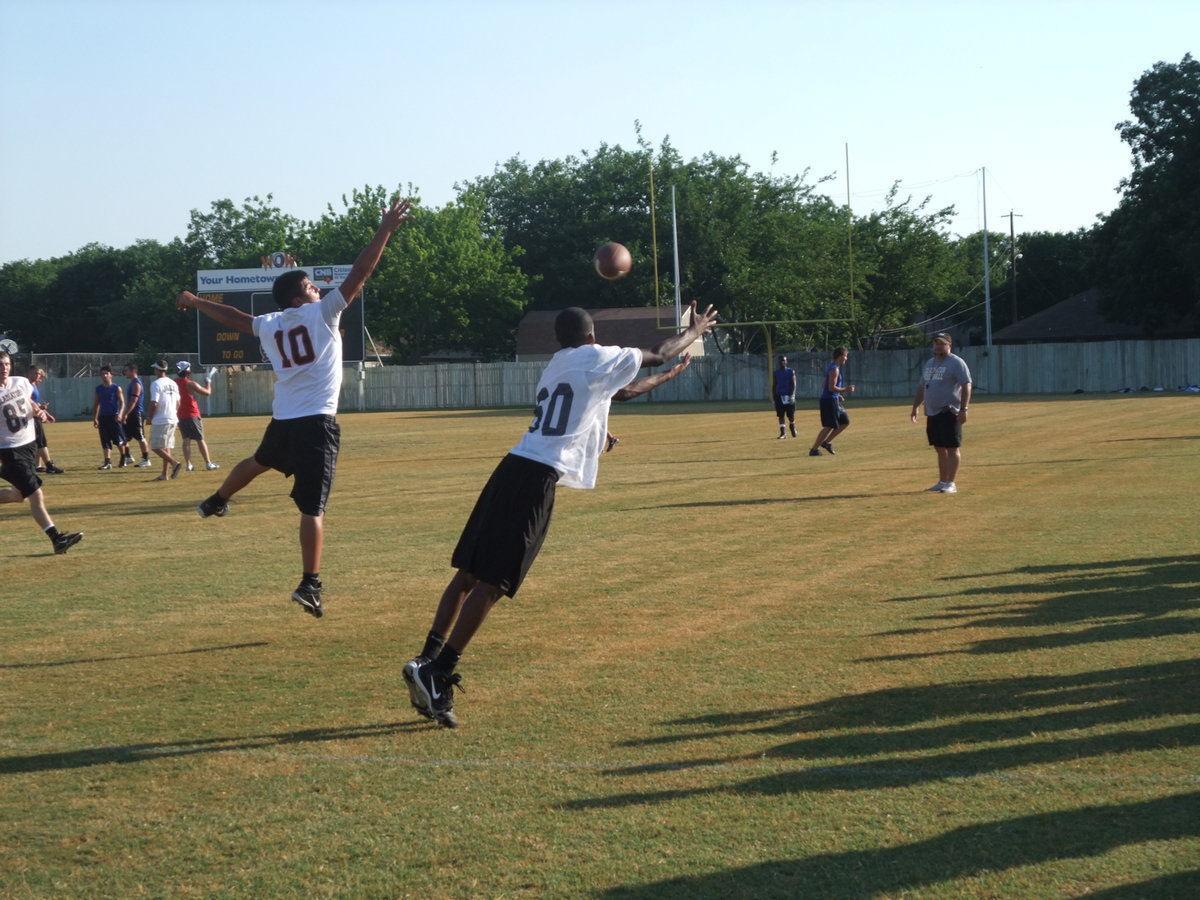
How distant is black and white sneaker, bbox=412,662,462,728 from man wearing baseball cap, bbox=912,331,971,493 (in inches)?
459

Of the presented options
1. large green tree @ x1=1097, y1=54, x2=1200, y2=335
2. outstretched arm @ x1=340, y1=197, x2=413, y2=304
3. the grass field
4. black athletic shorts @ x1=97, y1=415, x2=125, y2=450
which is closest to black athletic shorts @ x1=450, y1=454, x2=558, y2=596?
the grass field

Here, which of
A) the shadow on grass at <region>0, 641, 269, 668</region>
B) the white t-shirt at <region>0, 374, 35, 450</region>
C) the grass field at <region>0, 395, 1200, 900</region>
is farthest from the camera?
the white t-shirt at <region>0, 374, 35, 450</region>

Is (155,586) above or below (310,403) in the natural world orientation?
below

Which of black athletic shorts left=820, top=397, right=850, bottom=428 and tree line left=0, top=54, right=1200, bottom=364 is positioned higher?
tree line left=0, top=54, right=1200, bottom=364

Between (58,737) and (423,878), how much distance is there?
258cm

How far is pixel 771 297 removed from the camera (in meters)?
72.5

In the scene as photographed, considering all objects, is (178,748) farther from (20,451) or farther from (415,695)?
(20,451)

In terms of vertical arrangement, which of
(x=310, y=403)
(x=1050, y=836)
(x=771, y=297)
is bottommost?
(x=1050, y=836)

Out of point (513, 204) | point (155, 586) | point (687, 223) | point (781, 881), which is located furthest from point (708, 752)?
point (513, 204)

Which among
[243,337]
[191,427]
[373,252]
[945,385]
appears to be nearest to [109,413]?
[191,427]

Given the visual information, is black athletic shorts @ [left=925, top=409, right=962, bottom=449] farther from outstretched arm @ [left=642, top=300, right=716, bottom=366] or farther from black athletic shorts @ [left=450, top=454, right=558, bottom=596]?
black athletic shorts @ [left=450, top=454, right=558, bottom=596]

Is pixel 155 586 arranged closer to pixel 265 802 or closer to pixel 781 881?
pixel 265 802

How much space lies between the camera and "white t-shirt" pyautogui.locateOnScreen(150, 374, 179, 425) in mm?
21438

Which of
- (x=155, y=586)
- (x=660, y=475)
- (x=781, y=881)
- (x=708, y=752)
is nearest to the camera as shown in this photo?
(x=781, y=881)
